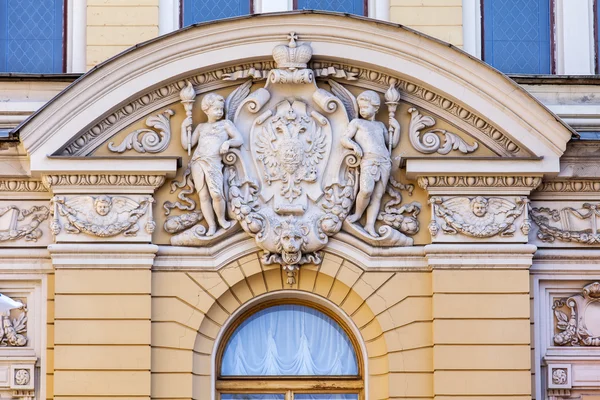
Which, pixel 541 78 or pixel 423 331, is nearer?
pixel 423 331

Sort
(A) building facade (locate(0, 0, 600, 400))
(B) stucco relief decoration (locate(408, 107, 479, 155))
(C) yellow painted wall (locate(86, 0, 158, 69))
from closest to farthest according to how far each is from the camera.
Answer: (A) building facade (locate(0, 0, 600, 400))
(B) stucco relief decoration (locate(408, 107, 479, 155))
(C) yellow painted wall (locate(86, 0, 158, 69))

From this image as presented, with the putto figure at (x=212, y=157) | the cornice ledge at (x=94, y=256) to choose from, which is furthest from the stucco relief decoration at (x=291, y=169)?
the cornice ledge at (x=94, y=256)

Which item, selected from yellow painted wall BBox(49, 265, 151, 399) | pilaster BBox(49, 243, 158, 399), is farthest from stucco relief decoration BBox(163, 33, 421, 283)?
yellow painted wall BBox(49, 265, 151, 399)

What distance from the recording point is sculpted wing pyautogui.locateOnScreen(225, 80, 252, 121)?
607 inches

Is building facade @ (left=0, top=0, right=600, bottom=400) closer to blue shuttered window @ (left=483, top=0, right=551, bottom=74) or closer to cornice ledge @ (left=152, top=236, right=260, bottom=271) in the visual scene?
cornice ledge @ (left=152, top=236, right=260, bottom=271)

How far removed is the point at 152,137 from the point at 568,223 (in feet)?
14.3

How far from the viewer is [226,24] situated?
49.5 ft

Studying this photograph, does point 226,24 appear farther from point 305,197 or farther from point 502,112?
point 502,112

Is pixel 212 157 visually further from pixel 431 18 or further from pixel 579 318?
pixel 579 318

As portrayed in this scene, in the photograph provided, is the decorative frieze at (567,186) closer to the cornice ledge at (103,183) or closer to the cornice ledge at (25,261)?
the cornice ledge at (103,183)

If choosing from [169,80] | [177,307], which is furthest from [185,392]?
[169,80]

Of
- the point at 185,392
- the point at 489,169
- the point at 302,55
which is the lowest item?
the point at 185,392

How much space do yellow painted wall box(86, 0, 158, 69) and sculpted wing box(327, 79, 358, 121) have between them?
7.27 feet

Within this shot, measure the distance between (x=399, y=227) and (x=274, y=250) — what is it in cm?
129
